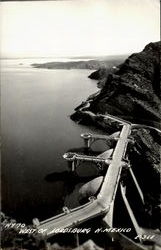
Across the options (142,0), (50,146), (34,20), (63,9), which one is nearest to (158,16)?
(142,0)

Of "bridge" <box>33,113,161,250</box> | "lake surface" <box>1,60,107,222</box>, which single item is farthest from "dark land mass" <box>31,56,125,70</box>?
"bridge" <box>33,113,161,250</box>

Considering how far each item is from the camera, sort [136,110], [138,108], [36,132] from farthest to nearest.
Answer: [136,110]
[138,108]
[36,132]

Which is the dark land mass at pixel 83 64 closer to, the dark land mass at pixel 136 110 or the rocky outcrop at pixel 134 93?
the dark land mass at pixel 136 110

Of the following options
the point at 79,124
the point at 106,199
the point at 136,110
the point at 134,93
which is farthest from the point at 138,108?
the point at 106,199

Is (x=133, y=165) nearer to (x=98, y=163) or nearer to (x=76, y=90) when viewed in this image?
(x=98, y=163)

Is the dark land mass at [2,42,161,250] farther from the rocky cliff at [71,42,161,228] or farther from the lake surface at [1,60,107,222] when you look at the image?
the lake surface at [1,60,107,222]

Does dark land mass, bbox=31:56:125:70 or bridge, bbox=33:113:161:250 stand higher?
dark land mass, bbox=31:56:125:70

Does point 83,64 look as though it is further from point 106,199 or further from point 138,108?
point 138,108
